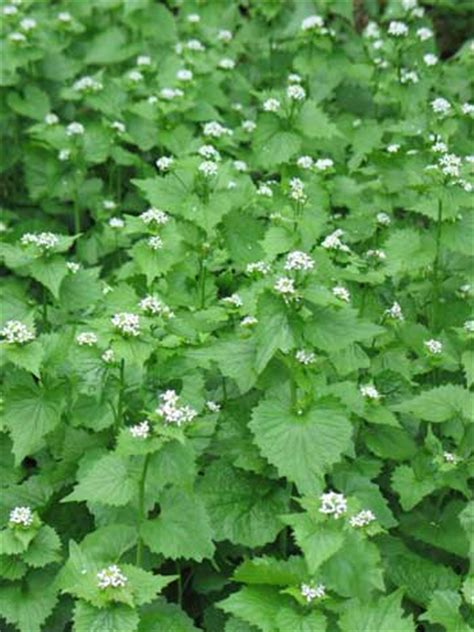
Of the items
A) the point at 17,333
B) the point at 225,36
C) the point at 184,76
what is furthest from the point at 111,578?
the point at 225,36

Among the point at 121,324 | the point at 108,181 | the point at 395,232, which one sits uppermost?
the point at 121,324

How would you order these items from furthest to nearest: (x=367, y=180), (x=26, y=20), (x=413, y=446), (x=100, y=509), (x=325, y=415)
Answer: (x=26, y=20) < (x=367, y=180) < (x=413, y=446) < (x=100, y=509) < (x=325, y=415)

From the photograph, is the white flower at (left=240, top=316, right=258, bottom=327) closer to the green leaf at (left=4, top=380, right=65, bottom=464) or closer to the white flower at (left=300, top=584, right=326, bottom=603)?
the green leaf at (left=4, top=380, right=65, bottom=464)

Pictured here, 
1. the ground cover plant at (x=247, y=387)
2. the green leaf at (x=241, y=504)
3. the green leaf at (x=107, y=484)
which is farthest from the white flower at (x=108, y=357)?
the green leaf at (x=241, y=504)

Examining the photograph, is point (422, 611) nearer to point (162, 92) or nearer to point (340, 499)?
point (340, 499)

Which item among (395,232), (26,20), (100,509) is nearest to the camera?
(100,509)

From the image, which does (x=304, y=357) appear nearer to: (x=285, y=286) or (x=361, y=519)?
(x=285, y=286)

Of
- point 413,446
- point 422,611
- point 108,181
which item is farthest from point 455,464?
point 108,181
